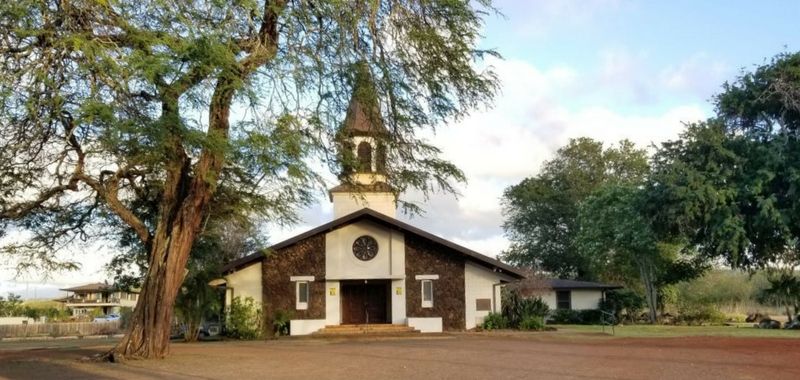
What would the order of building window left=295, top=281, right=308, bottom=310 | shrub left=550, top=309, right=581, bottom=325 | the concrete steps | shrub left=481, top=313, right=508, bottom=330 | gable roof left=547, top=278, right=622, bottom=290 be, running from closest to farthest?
1. the concrete steps
2. shrub left=481, top=313, right=508, bottom=330
3. building window left=295, top=281, right=308, bottom=310
4. shrub left=550, top=309, right=581, bottom=325
5. gable roof left=547, top=278, right=622, bottom=290

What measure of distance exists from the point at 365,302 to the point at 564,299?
58.2ft

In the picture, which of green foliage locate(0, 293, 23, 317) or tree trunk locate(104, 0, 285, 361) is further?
green foliage locate(0, 293, 23, 317)

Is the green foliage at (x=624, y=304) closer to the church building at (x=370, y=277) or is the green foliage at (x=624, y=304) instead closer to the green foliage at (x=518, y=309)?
the green foliage at (x=518, y=309)

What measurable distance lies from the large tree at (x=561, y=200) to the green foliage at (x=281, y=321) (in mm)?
31031

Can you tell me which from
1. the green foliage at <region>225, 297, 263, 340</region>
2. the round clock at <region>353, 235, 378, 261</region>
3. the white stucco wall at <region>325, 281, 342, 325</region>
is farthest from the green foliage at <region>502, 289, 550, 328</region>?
the green foliage at <region>225, 297, 263, 340</region>

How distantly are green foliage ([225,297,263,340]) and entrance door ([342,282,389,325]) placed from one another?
4100mm

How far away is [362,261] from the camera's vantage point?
32000mm

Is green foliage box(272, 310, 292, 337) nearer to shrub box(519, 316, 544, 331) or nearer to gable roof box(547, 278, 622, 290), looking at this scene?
shrub box(519, 316, 544, 331)

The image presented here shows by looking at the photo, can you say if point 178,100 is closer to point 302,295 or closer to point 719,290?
point 302,295

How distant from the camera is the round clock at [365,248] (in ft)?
105

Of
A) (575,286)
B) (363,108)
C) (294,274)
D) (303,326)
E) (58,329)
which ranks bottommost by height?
(58,329)

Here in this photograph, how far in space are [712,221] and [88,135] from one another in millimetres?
24831

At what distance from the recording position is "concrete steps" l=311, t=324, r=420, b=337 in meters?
30.2

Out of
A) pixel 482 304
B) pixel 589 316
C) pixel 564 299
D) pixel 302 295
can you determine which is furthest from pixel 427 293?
pixel 589 316
